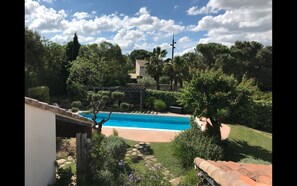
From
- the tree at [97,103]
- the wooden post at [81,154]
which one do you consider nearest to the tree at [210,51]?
the tree at [97,103]

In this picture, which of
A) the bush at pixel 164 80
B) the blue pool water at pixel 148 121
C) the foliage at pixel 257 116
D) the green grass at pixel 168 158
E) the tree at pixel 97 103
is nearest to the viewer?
the green grass at pixel 168 158

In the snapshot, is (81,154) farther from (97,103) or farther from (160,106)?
(160,106)

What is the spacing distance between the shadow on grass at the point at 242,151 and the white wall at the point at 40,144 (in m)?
8.66

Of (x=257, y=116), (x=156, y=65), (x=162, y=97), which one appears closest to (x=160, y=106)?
(x=162, y=97)

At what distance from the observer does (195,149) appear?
11.4m

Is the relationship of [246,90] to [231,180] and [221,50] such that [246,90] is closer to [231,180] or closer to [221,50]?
[231,180]

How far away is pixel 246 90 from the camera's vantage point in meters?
14.1

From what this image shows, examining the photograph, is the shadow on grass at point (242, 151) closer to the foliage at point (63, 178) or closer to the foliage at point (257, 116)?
the foliage at point (257, 116)

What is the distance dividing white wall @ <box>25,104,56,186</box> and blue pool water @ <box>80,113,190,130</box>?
1418 centimetres

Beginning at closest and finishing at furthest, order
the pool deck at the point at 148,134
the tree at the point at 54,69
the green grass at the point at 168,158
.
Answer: the green grass at the point at 168,158
the pool deck at the point at 148,134
the tree at the point at 54,69

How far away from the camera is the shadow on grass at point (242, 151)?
1277 centimetres

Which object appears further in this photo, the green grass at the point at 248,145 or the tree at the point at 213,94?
the tree at the point at 213,94
